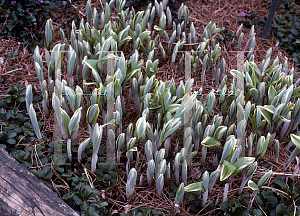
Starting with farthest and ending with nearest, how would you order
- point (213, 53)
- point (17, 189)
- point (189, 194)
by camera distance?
point (213, 53) → point (189, 194) → point (17, 189)

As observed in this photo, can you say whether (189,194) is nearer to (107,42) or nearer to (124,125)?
(124,125)

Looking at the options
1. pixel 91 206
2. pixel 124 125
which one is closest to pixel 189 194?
pixel 91 206

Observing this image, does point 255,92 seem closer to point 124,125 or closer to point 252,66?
point 252,66

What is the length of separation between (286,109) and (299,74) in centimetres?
94

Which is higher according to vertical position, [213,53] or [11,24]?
[11,24]

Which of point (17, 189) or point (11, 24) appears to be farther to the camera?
point (11, 24)

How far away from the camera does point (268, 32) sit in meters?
2.88

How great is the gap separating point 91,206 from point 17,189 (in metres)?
0.35

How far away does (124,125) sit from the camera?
2.03 metres

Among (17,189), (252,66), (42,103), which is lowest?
(17,189)

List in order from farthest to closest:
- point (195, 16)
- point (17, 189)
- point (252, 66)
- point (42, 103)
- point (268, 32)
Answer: point (195, 16) → point (268, 32) → point (252, 66) → point (42, 103) → point (17, 189)

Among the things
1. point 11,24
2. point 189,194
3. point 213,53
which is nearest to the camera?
point 189,194

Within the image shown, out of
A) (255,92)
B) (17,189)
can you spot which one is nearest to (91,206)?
A: (17,189)

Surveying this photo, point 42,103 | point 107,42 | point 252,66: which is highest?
point 107,42
